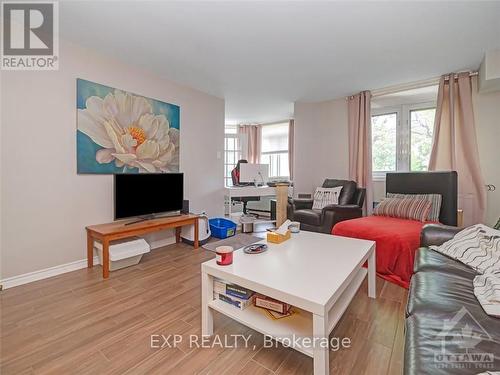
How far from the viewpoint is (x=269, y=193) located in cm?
443

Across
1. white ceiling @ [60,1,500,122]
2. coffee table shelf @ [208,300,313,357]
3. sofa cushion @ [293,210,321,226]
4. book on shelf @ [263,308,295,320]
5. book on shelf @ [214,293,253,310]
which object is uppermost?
white ceiling @ [60,1,500,122]

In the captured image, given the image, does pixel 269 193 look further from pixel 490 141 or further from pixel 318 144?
pixel 490 141

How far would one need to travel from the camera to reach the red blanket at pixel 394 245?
6.59 feet

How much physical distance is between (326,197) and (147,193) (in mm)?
2466

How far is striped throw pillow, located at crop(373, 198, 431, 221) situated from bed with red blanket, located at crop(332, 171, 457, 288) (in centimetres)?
8

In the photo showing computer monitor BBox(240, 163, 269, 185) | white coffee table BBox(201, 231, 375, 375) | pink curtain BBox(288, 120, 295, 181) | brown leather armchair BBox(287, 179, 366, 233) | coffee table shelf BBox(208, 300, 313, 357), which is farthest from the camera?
pink curtain BBox(288, 120, 295, 181)

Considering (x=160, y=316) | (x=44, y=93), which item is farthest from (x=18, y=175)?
(x=160, y=316)

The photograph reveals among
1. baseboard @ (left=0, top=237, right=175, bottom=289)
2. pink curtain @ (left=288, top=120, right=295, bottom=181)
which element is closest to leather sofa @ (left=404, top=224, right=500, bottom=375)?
baseboard @ (left=0, top=237, right=175, bottom=289)

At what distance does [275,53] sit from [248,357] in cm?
265

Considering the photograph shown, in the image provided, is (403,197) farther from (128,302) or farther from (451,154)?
(128,302)

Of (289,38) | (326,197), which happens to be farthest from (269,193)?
(289,38)

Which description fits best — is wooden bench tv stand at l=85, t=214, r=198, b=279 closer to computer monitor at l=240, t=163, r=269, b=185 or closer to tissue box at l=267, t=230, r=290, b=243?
tissue box at l=267, t=230, r=290, b=243

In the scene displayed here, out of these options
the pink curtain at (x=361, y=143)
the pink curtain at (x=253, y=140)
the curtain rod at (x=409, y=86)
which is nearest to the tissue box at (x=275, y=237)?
the pink curtain at (x=361, y=143)

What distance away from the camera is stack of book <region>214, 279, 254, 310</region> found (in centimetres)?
133
